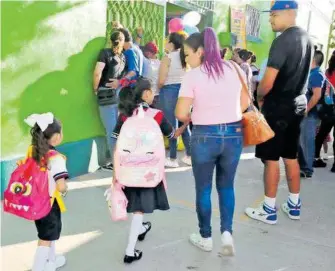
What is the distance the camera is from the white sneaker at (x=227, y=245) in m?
3.15

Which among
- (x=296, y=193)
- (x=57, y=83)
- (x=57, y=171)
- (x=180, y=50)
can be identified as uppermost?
(x=180, y=50)

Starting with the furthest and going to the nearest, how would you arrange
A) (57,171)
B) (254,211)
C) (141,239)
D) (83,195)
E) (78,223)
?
1. (83,195)
2. (254,211)
3. (78,223)
4. (141,239)
5. (57,171)

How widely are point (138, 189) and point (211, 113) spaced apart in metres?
0.73

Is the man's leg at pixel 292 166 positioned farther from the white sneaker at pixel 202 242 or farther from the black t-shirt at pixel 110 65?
the black t-shirt at pixel 110 65

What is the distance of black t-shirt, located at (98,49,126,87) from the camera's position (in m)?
4.88

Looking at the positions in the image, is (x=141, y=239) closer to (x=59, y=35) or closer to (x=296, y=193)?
(x=296, y=193)

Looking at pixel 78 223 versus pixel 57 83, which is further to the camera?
pixel 57 83

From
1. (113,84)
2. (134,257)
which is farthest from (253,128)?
(113,84)

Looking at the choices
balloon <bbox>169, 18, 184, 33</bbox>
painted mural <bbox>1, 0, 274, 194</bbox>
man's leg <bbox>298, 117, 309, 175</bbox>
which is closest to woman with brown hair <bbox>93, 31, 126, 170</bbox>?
painted mural <bbox>1, 0, 274, 194</bbox>

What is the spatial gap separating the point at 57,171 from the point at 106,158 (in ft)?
9.56

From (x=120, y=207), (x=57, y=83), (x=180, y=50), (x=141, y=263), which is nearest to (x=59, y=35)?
(x=57, y=83)

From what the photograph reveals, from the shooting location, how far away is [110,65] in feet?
16.1

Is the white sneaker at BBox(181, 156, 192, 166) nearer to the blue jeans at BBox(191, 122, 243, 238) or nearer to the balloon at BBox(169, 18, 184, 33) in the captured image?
the balloon at BBox(169, 18, 184, 33)

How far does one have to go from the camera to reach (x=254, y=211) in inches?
157
